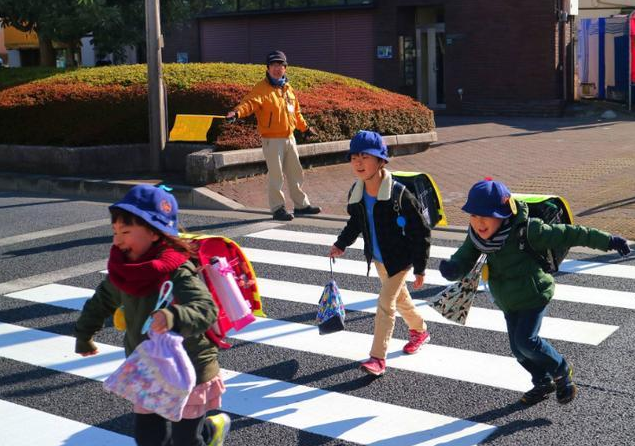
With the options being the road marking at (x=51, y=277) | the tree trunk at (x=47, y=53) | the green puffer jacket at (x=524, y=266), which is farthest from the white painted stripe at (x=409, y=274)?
the tree trunk at (x=47, y=53)

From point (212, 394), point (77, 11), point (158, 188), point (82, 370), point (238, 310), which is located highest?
point (77, 11)

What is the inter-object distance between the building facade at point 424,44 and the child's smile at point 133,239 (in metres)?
23.2

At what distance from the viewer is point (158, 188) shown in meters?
4.21

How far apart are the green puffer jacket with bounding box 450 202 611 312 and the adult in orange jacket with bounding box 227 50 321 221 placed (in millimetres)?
6671

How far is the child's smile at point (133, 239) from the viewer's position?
4043 millimetres

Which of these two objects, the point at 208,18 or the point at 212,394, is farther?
the point at 208,18

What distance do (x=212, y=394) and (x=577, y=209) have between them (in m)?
8.48

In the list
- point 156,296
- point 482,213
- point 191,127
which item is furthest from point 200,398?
point 191,127

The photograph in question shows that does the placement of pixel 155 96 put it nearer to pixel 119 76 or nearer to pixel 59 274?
pixel 119 76

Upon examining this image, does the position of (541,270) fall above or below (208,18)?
below

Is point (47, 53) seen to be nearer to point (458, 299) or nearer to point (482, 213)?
point (458, 299)

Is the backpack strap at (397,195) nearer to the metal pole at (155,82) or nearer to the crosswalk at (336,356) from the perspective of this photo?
the crosswalk at (336,356)

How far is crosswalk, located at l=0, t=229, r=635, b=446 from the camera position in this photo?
210 inches

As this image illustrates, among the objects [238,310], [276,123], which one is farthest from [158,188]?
[276,123]
